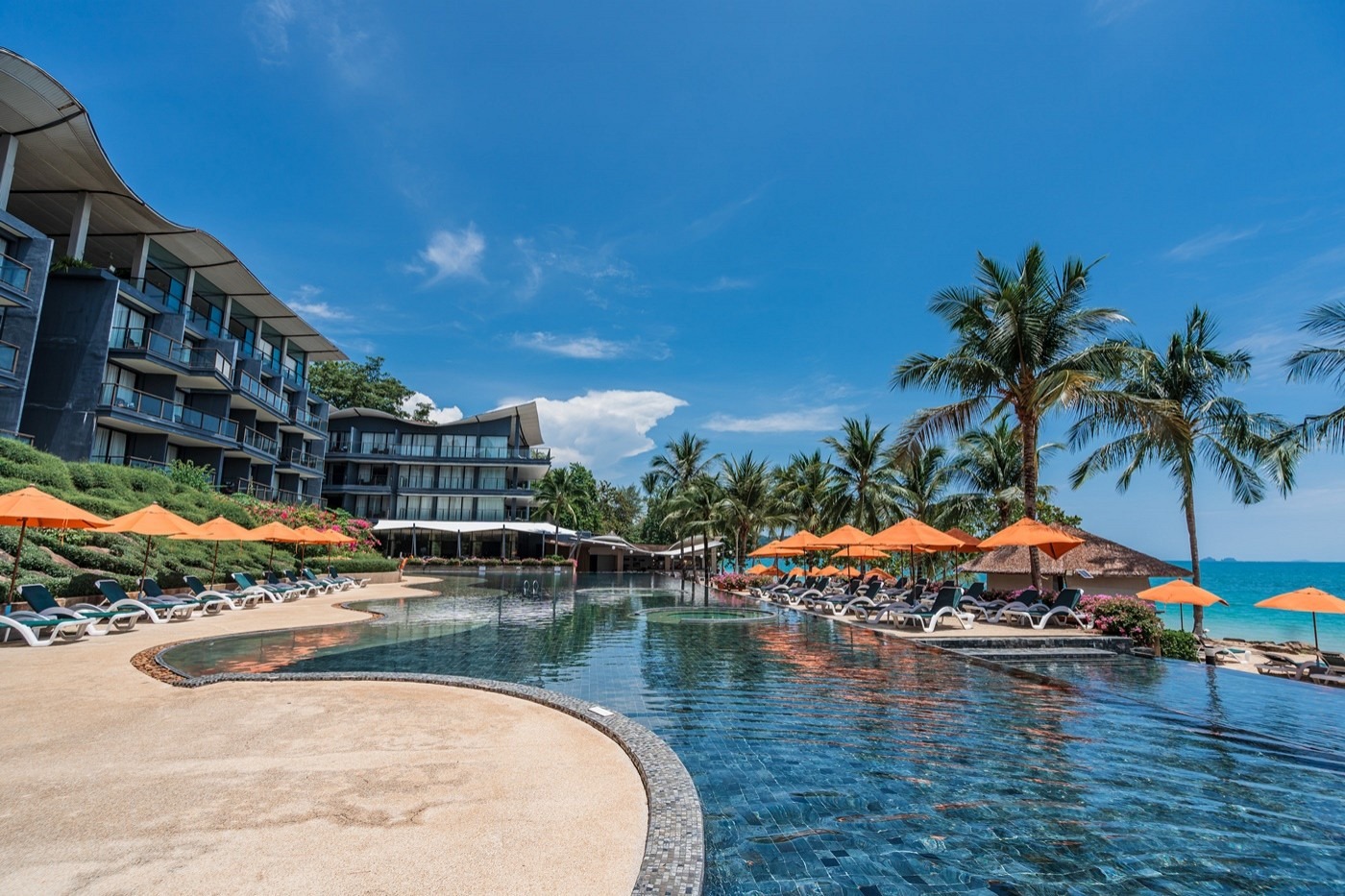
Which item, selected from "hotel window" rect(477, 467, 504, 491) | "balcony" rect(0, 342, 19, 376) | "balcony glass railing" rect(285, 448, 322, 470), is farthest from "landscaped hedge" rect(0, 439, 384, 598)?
"hotel window" rect(477, 467, 504, 491)

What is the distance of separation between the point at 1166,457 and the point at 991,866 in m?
17.5

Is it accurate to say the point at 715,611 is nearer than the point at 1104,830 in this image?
No

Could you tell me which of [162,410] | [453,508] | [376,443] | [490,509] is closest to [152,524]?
[162,410]

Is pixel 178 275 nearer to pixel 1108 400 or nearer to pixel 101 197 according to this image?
pixel 101 197

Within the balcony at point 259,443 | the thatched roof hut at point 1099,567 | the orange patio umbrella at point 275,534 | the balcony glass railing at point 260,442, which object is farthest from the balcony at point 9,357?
the thatched roof hut at point 1099,567

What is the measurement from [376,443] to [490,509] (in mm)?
10623

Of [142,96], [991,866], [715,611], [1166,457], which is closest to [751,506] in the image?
[715,611]

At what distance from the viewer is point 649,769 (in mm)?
4574

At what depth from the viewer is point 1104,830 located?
4109 millimetres

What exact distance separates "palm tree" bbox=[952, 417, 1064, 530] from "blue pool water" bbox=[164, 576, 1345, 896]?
1643cm

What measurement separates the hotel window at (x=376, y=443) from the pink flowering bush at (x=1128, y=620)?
47.1 metres

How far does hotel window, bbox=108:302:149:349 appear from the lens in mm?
24431

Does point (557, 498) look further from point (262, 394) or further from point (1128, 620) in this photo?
point (1128, 620)

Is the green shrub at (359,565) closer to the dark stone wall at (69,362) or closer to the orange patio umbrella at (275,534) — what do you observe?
the orange patio umbrella at (275,534)
